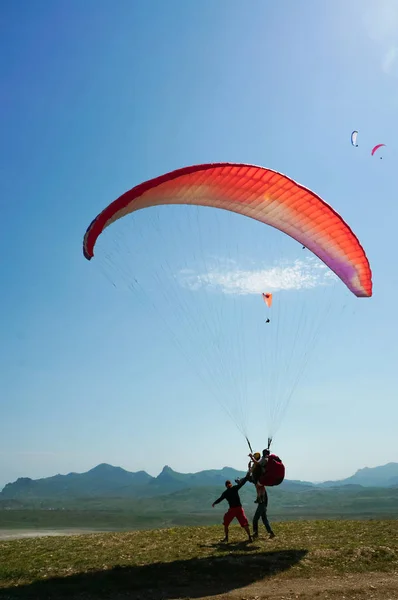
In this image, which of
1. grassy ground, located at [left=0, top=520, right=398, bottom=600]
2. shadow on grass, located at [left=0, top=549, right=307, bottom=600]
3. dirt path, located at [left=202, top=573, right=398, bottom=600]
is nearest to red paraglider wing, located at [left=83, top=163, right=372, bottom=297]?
grassy ground, located at [left=0, top=520, right=398, bottom=600]

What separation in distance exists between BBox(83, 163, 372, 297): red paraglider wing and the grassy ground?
28.2ft

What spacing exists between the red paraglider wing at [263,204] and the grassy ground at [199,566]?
8.60 metres

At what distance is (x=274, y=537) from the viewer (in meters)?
14.6

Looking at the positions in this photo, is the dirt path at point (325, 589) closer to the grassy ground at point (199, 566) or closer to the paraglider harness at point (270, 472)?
the grassy ground at point (199, 566)

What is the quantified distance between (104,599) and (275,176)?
1249 centimetres

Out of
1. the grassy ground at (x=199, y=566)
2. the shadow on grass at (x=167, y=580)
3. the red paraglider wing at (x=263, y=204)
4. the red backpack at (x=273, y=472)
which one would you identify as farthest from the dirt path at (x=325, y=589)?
the red paraglider wing at (x=263, y=204)

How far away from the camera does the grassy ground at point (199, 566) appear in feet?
32.1

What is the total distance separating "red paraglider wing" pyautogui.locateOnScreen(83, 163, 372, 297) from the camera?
1278cm

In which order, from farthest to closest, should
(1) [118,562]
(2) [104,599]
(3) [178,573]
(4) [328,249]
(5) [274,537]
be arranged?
(4) [328,249], (5) [274,537], (1) [118,562], (3) [178,573], (2) [104,599]

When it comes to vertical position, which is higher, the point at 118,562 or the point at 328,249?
the point at 328,249

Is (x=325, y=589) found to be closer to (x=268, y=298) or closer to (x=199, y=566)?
(x=199, y=566)

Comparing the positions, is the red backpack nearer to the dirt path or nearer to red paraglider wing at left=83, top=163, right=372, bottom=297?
the dirt path

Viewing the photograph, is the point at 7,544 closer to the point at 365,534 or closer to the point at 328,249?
the point at 365,534

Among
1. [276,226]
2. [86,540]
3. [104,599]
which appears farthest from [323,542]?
[276,226]
